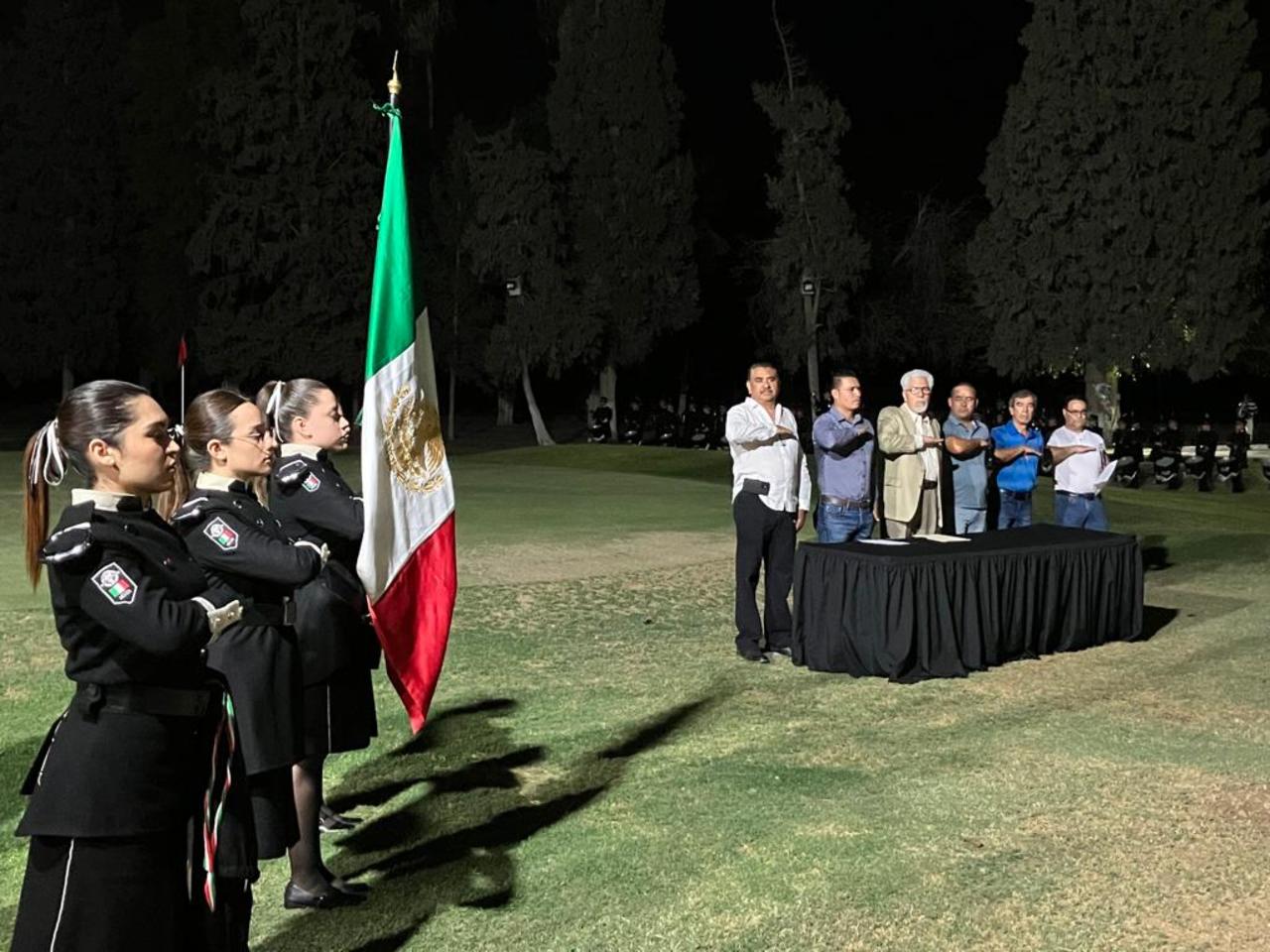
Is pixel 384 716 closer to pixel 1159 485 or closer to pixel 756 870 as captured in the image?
pixel 756 870

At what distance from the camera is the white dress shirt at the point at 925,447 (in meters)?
9.04

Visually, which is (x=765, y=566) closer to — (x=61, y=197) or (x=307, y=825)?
(x=307, y=825)

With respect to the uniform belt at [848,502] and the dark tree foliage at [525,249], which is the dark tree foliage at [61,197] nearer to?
the dark tree foliage at [525,249]

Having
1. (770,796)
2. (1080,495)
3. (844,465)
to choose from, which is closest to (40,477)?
(770,796)

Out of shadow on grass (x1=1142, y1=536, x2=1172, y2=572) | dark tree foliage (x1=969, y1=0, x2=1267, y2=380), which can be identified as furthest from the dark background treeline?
shadow on grass (x1=1142, y1=536, x2=1172, y2=572)

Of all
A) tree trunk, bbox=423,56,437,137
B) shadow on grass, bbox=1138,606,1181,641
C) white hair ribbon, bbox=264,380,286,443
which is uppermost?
tree trunk, bbox=423,56,437,137

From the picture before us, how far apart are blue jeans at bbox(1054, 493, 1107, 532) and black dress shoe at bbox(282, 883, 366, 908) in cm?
766

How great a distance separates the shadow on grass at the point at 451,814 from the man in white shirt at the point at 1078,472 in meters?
4.73

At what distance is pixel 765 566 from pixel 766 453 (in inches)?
28.2

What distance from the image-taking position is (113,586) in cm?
293

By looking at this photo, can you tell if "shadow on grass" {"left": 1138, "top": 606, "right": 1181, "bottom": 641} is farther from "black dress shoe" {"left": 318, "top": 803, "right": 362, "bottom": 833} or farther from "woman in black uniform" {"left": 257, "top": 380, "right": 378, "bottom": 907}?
"woman in black uniform" {"left": 257, "top": 380, "right": 378, "bottom": 907}

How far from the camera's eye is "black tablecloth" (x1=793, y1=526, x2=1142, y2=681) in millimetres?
8148

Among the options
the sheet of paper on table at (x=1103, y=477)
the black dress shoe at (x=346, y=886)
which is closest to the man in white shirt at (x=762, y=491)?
the sheet of paper on table at (x=1103, y=477)

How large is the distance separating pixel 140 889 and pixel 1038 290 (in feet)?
94.0
